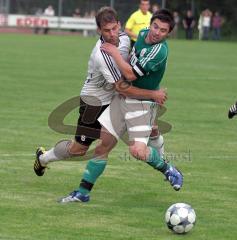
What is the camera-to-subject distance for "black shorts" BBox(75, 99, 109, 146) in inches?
350

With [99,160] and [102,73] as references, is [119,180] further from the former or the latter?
[102,73]

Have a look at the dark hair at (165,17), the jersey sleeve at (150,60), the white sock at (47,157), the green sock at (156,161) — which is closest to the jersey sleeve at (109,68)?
the jersey sleeve at (150,60)

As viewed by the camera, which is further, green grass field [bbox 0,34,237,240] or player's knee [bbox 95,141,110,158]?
player's knee [bbox 95,141,110,158]

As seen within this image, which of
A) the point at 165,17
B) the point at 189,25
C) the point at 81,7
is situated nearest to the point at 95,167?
the point at 165,17

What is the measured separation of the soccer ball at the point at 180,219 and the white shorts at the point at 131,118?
46.3 inches

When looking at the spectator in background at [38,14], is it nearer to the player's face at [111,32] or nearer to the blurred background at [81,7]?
the blurred background at [81,7]

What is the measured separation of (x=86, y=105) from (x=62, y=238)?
7.48 ft

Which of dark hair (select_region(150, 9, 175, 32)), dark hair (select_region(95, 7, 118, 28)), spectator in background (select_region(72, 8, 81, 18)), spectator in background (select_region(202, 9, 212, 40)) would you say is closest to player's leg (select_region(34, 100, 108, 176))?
dark hair (select_region(95, 7, 118, 28))

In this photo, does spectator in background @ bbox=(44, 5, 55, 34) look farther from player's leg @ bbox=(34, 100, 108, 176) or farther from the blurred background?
player's leg @ bbox=(34, 100, 108, 176)

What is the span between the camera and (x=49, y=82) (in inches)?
834

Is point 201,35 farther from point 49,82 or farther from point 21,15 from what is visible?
point 49,82

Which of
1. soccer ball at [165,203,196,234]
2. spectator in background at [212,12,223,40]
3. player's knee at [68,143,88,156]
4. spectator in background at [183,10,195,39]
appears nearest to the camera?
soccer ball at [165,203,196,234]

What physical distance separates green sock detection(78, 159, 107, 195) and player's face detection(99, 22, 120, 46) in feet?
3.84

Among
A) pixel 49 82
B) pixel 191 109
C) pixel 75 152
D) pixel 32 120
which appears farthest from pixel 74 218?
pixel 49 82
